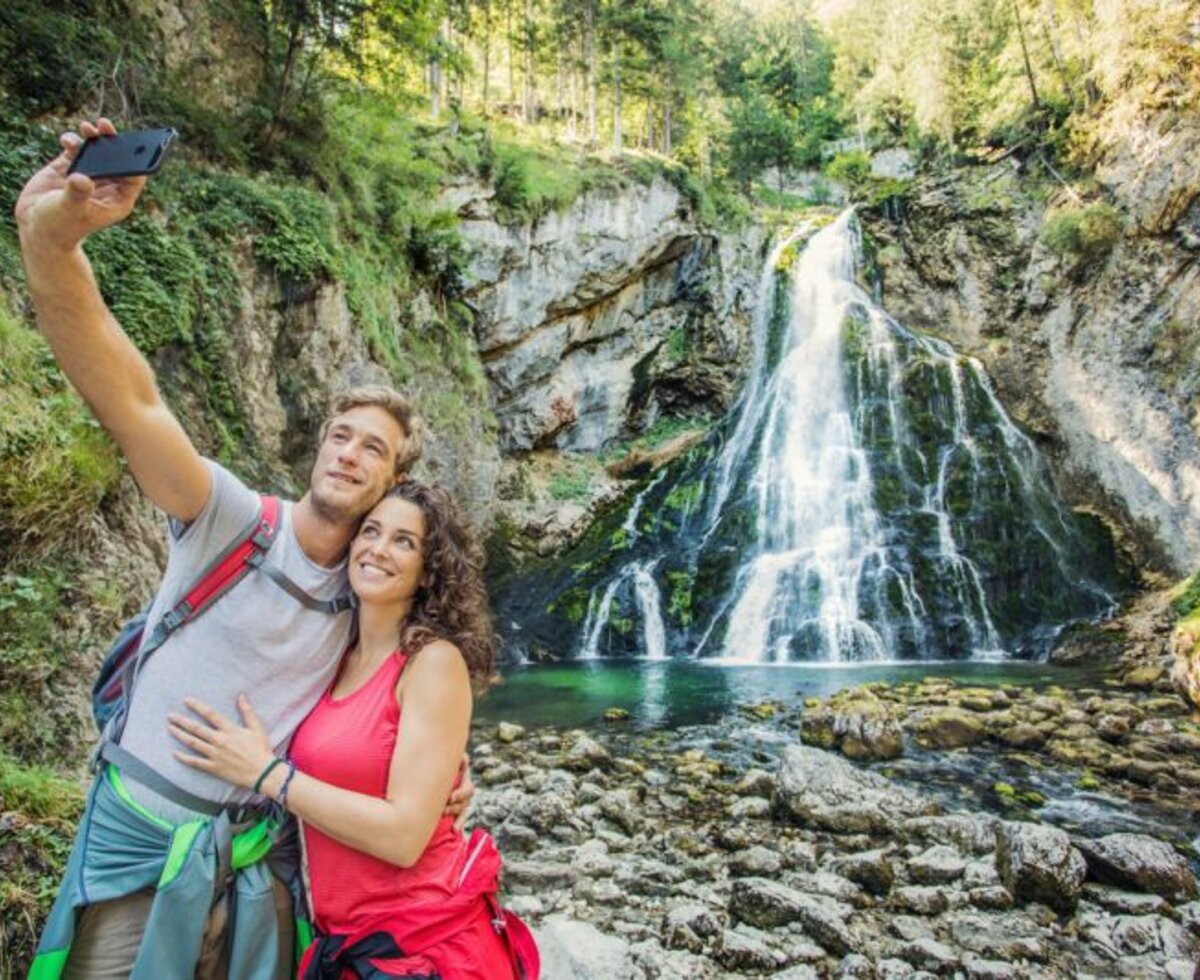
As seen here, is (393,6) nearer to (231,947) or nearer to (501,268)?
(501,268)

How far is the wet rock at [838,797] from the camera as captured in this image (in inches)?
212

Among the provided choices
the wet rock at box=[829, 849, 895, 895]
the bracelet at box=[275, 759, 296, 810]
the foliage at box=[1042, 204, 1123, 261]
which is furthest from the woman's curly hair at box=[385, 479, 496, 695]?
the foliage at box=[1042, 204, 1123, 261]

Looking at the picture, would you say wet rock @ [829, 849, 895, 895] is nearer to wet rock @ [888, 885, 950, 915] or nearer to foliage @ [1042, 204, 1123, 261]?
wet rock @ [888, 885, 950, 915]

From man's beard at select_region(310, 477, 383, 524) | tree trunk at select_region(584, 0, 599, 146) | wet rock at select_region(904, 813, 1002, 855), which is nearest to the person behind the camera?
man's beard at select_region(310, 477, 383, 524)

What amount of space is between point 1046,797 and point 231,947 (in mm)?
6840

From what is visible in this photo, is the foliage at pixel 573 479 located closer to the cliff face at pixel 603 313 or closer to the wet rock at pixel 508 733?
the cliff face at pixel 603 313

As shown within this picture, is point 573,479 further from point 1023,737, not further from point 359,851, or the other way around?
point 359,851

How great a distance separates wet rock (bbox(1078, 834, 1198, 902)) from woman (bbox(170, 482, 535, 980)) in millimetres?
4595

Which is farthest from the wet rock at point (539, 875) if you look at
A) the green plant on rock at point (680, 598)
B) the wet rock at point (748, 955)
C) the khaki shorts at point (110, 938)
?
the green plant on rock at point (680, 598)

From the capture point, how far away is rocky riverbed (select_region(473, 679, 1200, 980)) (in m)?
3.86

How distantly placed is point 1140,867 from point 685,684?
7.43 metres

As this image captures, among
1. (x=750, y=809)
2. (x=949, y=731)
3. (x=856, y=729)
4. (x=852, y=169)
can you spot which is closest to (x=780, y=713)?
(x=856, y=729)

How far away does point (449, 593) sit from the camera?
1882 millimetres

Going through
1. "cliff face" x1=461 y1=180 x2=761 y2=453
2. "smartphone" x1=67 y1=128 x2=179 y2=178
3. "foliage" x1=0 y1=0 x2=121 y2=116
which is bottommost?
"smartphone" x1=67 y1=128 x2=179 y2=178
